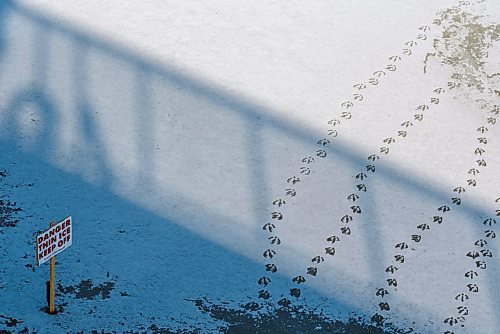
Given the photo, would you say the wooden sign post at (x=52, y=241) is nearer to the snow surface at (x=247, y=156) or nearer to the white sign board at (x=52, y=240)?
the white sign board at (x=52, y=240)

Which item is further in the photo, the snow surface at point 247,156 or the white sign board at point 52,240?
the snow surface at point 247,156

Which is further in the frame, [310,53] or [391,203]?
[310,53]

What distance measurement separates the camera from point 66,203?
22.4 ft

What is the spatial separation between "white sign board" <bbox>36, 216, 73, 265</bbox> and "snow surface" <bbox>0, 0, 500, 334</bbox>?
24.1 inches

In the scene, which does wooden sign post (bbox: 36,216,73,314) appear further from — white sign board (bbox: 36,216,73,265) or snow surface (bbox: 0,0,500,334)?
snow surface (bbox: 0,0,500,334)

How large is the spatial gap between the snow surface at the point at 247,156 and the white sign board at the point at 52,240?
0.61m

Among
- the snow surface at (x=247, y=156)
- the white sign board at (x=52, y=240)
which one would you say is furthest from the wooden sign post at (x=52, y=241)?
the snow surface at (x=247, y=156)

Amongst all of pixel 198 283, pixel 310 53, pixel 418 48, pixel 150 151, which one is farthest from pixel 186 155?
pixel 418 48

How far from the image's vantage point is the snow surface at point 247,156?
6.25 metres

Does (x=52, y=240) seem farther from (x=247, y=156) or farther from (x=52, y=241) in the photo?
(x=247, y=156)

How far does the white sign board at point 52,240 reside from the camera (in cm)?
535

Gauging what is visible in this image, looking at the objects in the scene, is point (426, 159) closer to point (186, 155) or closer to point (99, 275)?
point (186, 155)

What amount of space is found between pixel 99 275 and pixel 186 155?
161cm

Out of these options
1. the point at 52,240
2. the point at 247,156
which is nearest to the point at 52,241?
the point at 52,240
